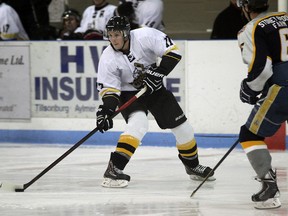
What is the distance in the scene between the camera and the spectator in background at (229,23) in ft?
26.1

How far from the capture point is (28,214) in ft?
16.2

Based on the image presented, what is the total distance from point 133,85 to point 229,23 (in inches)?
94.2

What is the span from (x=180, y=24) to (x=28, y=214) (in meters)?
5.13

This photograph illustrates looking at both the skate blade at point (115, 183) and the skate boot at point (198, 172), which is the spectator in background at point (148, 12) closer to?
the skate boot at point (198, 172)

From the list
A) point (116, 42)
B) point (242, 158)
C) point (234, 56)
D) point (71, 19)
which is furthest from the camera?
point (71, 19)

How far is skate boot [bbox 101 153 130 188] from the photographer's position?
18.8ft

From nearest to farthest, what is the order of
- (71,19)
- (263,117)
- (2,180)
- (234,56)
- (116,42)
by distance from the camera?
1. (263,117)
2. (116,42)
3. (2,180)
4. (234,56)
5. (71,19)

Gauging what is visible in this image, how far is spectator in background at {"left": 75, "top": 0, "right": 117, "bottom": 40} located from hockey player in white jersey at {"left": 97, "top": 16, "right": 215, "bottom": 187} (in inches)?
94.9

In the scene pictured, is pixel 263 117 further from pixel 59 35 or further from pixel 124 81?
pixel 59 35

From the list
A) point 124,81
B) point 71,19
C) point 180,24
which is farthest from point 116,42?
point 180,24

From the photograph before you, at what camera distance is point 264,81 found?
475 centimetres

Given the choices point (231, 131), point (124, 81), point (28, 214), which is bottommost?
point (231, 131)

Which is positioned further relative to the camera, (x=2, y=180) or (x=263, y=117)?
(x=2, y=180)

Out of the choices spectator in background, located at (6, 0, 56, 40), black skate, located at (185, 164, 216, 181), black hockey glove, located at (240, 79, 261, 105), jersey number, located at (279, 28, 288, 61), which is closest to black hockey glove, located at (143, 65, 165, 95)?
black skate, located at (185, 164, 216, 181)
